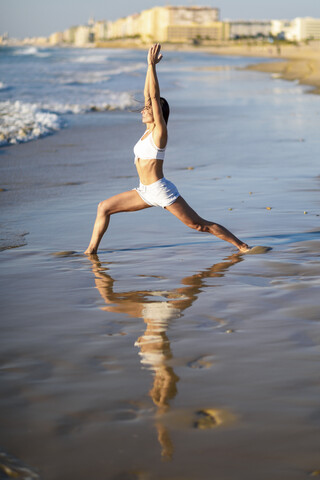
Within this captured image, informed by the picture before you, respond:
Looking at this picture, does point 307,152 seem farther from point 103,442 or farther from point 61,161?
point 103,442

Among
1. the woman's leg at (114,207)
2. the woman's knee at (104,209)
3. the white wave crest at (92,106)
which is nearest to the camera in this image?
the woman's leg at (114,207)

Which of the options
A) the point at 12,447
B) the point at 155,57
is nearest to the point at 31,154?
the point at 155,57

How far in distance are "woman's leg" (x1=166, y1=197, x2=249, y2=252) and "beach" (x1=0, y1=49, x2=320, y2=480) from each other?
14 centimetres

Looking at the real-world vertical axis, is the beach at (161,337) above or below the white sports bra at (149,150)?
below

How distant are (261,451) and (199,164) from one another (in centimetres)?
803

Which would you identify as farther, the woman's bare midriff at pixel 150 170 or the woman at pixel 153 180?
the woman's bare midriff at pixel 150 170

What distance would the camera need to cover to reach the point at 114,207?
5.39 metres

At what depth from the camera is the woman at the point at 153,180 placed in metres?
4.81

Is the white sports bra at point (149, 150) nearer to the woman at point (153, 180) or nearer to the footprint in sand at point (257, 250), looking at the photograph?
the woman at point (153, 180)

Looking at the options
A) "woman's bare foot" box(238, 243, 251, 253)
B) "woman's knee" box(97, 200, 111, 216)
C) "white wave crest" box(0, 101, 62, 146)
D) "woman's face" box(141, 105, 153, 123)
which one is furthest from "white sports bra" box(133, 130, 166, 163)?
"white wave crest" box(0, 101, 62, 146)

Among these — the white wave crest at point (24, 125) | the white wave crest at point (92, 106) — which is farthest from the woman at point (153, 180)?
the white wave crest at point (92, 106)

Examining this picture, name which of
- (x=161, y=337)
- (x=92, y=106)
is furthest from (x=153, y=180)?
(x=92, y=106)

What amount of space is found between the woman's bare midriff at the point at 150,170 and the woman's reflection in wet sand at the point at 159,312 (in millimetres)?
783

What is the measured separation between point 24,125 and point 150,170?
10059 mm
